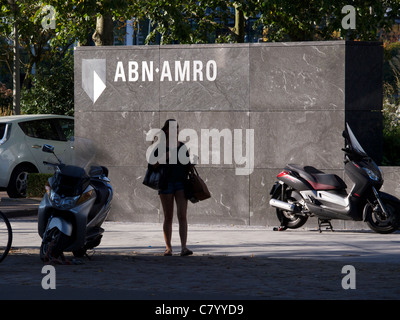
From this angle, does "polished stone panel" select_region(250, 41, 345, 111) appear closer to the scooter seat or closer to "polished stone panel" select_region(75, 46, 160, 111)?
the scooter seat

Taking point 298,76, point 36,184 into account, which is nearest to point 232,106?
point 298,76

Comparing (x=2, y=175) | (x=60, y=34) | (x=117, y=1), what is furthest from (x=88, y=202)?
(x=60, y=34)

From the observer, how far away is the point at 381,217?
12.6m

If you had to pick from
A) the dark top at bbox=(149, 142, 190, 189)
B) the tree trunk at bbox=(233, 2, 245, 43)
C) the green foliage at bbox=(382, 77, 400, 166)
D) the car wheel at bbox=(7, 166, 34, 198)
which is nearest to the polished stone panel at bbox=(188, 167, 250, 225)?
the green foliage at bbox=(382, 77, 400, 166)

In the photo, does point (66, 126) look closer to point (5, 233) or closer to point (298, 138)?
point (298, 138)

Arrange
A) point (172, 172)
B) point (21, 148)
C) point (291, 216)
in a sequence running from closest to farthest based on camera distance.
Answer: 1. point (172, 172)
2. point (291, 216)
3. point (21, 148)

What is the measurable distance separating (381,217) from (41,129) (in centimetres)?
916

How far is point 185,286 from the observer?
8086 mm

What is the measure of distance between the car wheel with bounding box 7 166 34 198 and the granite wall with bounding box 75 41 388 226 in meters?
3.92

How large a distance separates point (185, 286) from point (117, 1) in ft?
41.2

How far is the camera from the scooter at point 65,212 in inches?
370

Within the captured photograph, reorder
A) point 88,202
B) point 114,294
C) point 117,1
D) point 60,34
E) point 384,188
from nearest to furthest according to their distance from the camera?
point 114,294 → point 88,202 → point 384,188 → point 117,1 → point 60,34

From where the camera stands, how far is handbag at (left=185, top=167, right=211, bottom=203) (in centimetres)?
1041

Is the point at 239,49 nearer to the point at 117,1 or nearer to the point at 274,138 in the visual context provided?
the point at 274,138
